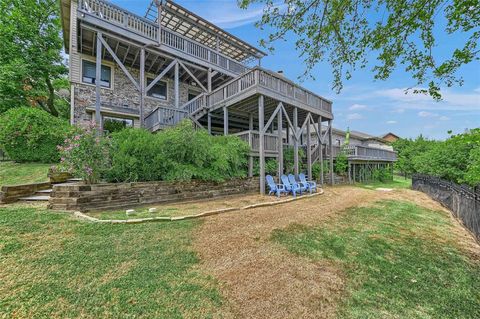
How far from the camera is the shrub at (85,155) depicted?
5.27 metres

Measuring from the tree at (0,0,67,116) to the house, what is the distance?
11.8 feet

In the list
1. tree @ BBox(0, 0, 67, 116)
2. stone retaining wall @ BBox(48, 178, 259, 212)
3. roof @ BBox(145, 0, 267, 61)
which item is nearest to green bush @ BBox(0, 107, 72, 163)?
tree @ BBox(0, 0, 67, 116)

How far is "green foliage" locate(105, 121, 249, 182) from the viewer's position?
611 cm

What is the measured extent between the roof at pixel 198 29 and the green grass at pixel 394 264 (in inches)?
459

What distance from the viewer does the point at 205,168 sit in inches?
293

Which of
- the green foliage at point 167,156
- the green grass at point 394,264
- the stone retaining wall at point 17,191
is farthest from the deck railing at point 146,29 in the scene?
the green grass at point 394,264

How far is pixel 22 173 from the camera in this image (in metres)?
7.89

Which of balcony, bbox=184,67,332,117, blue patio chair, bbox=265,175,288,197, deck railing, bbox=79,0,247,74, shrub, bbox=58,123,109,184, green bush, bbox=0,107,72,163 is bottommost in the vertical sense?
→ blue patio chair, bbox=265,175,288,197

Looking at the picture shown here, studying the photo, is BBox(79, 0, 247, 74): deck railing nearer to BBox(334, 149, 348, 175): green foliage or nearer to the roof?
the roof

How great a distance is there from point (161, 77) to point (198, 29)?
4.15 m

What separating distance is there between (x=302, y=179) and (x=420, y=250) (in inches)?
255

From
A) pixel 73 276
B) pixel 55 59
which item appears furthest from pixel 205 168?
pixel 55 59

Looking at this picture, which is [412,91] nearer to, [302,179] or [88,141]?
[302,179]

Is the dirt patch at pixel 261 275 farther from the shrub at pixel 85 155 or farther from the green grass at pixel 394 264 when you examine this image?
the shrub at pixel 85 155
